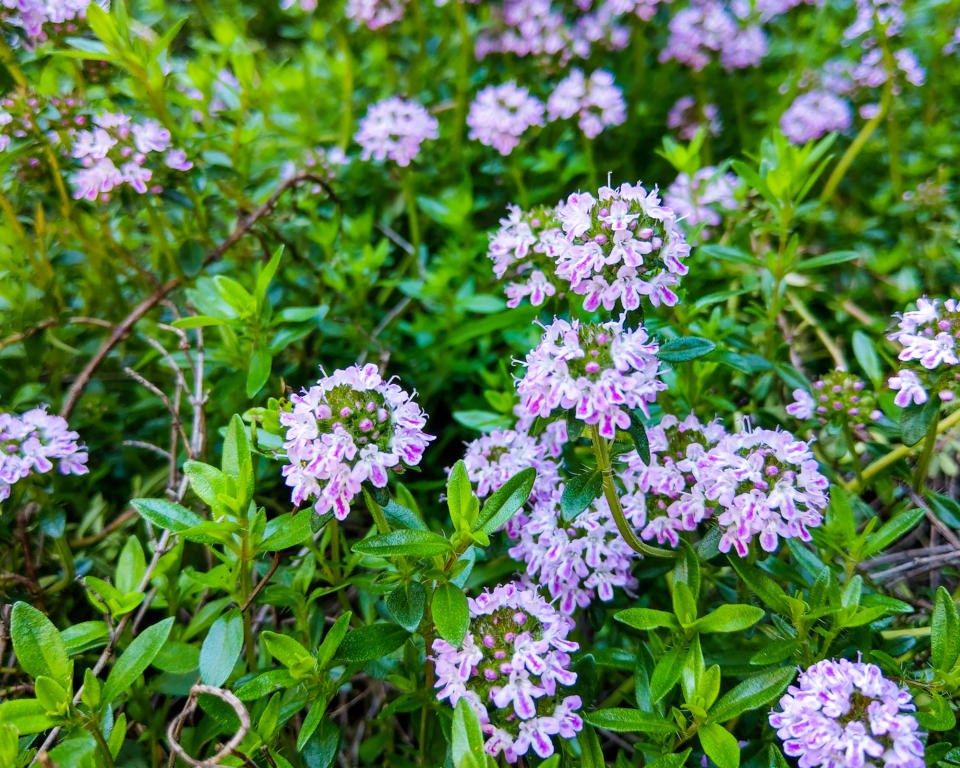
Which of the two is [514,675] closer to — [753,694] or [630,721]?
[630,721]

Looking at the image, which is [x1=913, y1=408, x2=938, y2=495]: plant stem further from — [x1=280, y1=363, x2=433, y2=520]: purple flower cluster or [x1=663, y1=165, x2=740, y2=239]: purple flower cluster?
[x1=280, y1=363, x2=433, y2=520]: purple flower cluster

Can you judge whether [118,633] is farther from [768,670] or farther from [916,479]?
[916,479]

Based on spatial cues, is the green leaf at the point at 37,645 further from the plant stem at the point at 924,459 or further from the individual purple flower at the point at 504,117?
the individual purple flower at the point at 504,117

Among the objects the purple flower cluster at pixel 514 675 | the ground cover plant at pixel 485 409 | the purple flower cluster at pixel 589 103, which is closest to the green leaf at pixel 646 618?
the ground cover plant at pixel 485 409

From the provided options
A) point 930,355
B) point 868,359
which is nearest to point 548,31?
point 868,359

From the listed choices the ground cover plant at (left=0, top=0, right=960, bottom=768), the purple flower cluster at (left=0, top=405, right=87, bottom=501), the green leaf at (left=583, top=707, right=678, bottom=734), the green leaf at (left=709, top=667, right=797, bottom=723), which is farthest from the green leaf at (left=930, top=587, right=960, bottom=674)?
the purple flower cluster at (left=0, top=405, right=87, bottom=501)

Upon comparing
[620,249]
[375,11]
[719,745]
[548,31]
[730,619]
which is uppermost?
[375,11]
